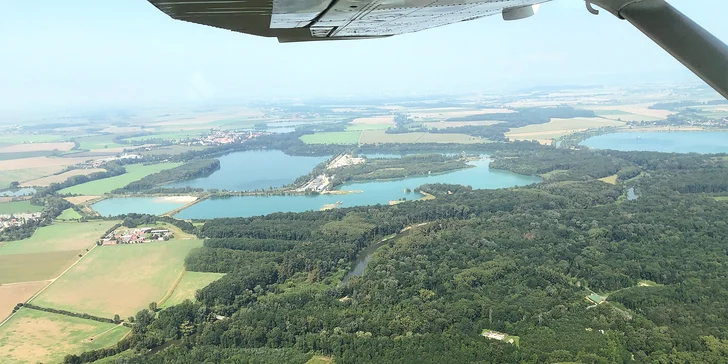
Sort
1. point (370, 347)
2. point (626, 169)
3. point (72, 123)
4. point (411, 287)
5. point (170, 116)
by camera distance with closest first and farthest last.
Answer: point (370, 347), point (411, 287), point (626, 169), point (72, 123), point (170, 116)

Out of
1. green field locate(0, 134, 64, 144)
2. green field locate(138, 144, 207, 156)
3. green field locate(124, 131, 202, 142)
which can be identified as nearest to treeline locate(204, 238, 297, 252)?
green field locate(138, 144, 207, 156)

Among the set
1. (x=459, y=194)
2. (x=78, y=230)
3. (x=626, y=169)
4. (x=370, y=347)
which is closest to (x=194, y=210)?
(x=78, y=230)

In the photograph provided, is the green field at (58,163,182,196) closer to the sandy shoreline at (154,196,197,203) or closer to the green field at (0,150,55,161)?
the sandy shoreline at (154,196,197,203)

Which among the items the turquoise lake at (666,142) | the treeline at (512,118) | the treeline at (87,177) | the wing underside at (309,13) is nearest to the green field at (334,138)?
the treeline at (512,118)

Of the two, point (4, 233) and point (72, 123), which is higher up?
point (72, 123)

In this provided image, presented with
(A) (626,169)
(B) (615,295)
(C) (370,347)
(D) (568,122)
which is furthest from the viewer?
(D) (568,122)

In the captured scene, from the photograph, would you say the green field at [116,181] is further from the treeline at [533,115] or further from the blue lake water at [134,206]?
the treeline at [533,115]

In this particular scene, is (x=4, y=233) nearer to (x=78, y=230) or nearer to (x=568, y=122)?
(x=78, y=230)
